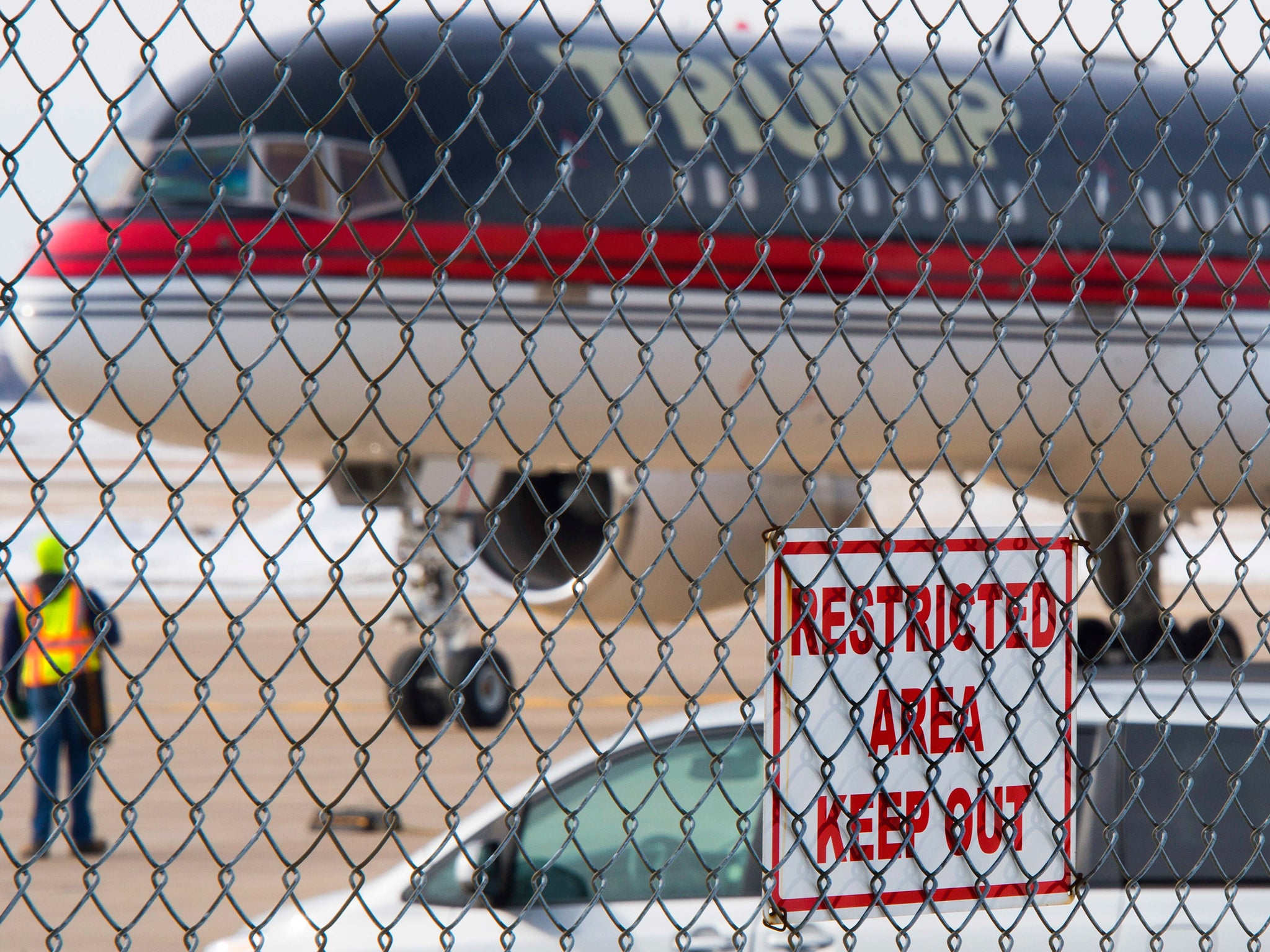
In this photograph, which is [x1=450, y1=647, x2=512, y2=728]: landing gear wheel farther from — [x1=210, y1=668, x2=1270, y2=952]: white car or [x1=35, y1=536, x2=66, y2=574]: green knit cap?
[x1=210, y1=668, x2=1270, y2=952]: white car

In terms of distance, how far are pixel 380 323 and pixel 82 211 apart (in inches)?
67.5

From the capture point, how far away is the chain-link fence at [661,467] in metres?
→ 2.47

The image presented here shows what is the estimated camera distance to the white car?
4062mm

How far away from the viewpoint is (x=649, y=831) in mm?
4469

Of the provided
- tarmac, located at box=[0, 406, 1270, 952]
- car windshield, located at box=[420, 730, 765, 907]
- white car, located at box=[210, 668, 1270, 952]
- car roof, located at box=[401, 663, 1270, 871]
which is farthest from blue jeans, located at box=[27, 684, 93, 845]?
car windshield, located at box=[420, 730, 765, 907]

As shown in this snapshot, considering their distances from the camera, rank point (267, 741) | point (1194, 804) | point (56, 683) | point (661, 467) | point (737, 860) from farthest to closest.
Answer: point (267, 741)
point (661, 467)
point (56, 683)
point (737, 860)
point (1194, 804)

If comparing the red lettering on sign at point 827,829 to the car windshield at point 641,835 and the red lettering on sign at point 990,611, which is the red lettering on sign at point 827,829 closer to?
the red lettering on sign at point 990,611

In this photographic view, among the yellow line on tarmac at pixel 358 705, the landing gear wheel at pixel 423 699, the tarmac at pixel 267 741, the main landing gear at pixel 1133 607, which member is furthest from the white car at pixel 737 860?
the yellow line on tarmac at pixel 358 705

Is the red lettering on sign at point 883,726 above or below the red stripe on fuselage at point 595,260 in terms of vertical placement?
below

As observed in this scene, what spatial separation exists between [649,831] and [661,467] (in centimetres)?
533

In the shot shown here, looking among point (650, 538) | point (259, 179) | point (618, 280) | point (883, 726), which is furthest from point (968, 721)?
point (650, 538)

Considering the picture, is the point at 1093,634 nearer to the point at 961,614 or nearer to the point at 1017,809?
the point at 1017,809

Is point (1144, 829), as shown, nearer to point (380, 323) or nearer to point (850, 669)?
point (850, 669)

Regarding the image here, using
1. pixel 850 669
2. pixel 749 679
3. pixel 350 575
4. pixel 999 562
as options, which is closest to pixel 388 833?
A: pixel 850 669
